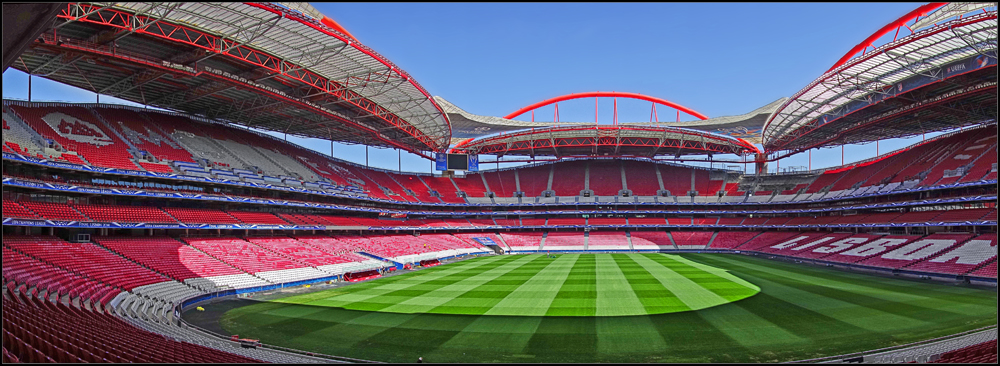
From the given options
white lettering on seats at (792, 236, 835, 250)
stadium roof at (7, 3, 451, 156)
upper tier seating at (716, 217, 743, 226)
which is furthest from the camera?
upper tier seating at (716, 217, 743, 226)

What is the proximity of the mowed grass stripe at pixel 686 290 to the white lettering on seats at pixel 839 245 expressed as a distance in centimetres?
1697

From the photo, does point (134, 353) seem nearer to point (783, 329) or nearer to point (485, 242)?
point (783, 329)

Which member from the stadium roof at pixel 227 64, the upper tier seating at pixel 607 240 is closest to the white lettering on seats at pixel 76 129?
the stadium roof at pixel 227 64

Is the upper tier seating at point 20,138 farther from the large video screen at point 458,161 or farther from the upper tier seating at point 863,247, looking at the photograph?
the upper tier seating at point 863,247

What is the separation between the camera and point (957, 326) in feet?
56.6

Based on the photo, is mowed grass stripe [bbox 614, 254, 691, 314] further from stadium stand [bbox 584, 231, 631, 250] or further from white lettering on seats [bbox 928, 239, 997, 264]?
stadium stand [bbox 584, 231, 631, 250]

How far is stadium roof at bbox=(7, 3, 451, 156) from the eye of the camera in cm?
2344

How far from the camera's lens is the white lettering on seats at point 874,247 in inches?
1506

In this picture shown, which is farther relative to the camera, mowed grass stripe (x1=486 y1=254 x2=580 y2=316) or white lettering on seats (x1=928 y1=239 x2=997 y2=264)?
white lettering on seats (x1=928 y1=239 x2=997 y2=264)

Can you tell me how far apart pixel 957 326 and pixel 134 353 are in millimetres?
24064

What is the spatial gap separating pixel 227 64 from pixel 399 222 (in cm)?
2917

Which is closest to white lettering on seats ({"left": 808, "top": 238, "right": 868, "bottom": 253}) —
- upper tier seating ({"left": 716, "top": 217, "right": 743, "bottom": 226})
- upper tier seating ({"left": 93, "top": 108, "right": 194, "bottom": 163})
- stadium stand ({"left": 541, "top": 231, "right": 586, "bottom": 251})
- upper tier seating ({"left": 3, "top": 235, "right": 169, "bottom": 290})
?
upper tier seating ({"left": 716, "top": 217, "right": 743, "bottom": 226})

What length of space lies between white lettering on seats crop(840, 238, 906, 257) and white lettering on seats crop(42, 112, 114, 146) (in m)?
54.3

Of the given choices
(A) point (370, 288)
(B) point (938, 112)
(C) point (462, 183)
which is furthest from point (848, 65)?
(C) point (462, 183)
